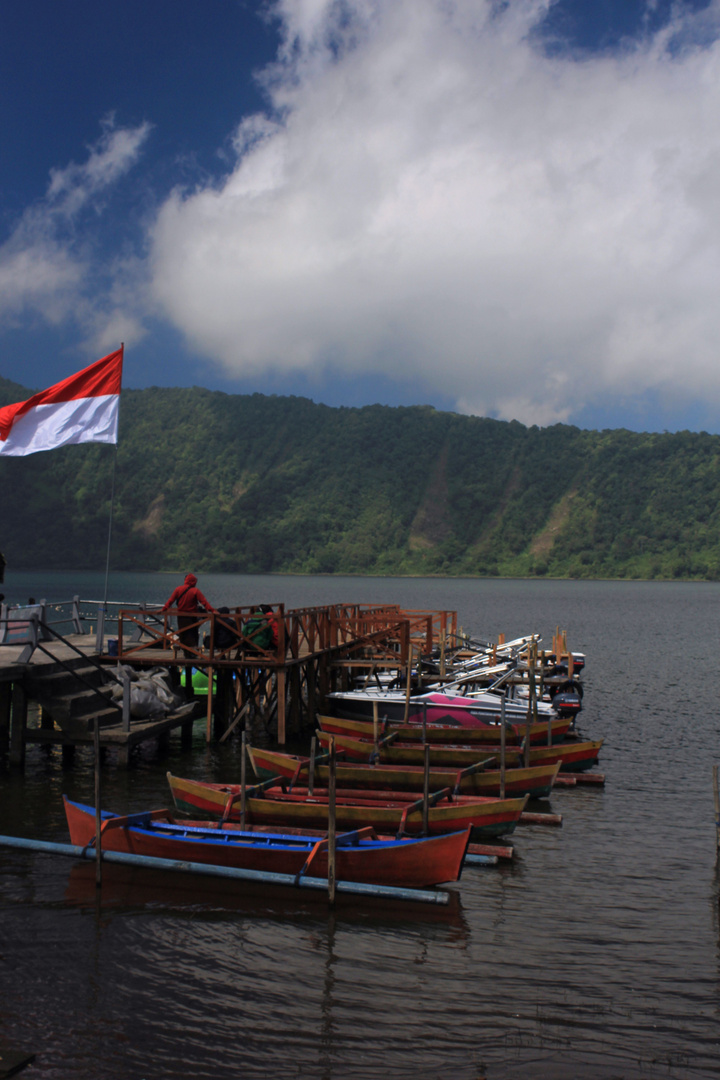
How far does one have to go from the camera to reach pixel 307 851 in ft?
36.1

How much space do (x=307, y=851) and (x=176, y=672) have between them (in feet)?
40.6

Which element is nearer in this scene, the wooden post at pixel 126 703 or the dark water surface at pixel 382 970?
the dark water surface at pixel 382 970

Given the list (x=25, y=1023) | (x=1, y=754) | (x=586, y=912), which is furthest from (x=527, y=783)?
(x=1, y=754)

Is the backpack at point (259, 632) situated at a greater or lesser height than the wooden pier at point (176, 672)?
greater

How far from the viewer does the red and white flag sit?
17.5 metres

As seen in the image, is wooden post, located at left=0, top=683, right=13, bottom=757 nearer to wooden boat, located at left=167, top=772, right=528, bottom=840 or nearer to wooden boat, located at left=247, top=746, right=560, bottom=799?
wooden boat, located at left=247, top=746, right=560, bottom=799

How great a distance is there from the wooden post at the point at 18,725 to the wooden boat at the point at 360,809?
5.59 m

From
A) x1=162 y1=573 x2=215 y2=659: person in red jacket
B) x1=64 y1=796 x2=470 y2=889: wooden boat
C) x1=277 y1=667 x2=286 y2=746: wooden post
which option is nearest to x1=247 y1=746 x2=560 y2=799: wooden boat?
x1=64 y1=796 x2=470 y2=889: wooden boat

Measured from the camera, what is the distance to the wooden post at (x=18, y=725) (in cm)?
1762

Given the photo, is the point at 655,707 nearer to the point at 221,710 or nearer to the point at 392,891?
the point at 221,710

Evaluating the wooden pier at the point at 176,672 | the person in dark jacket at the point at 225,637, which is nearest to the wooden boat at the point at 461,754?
the wooden pier at the point at 176,672

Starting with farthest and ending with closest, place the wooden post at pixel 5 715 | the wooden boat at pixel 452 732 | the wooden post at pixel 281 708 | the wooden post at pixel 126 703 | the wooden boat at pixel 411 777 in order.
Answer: the wooden post at pixel 281 708 < the wooden boat at pixel 452 732 < the wooden post at pixel 5 715 < the wooden post at pixel 126 703 < the wooden boat at pixel 411 777

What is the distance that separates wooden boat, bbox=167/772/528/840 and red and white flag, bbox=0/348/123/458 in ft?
26.7

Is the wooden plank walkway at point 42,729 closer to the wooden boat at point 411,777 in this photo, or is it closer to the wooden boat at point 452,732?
the wooden boat at point 411,777
